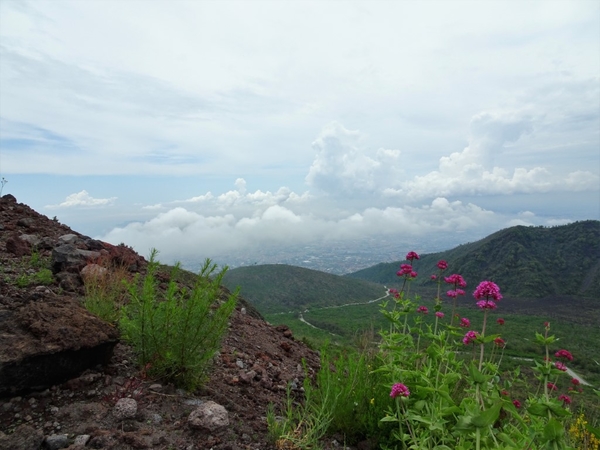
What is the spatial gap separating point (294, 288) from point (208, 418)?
110 meters

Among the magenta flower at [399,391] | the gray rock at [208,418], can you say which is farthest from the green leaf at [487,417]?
the gray rock at [208,418]

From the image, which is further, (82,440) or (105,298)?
(105,298)

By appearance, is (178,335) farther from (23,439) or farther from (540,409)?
(540,409)

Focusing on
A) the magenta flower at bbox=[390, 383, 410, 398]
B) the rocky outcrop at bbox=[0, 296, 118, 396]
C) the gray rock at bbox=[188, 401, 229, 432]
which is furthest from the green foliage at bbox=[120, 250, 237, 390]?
the magenta flower at bbox=[390, 383, 410, 398]

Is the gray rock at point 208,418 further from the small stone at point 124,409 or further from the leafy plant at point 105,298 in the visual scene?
the leafy plant at point 105,298

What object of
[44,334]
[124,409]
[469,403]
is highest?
[44,334]

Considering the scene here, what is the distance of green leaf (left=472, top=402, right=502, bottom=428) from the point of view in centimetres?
236

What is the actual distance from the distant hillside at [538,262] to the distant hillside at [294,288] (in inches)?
896

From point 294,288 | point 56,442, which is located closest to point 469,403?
point 56,442

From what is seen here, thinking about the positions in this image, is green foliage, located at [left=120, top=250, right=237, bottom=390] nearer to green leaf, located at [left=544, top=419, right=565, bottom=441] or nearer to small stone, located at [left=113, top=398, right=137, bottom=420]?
small stone, located at [left=113, top=398, right=137, bottom=420]

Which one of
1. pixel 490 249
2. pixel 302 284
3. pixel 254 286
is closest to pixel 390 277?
pixel 490 249

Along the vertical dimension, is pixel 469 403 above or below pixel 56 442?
above

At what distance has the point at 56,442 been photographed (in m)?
2.85

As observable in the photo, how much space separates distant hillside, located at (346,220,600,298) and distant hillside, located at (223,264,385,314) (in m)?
22.8
